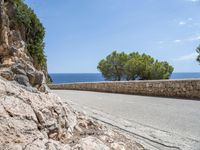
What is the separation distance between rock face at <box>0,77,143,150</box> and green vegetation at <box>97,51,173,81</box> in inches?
1004

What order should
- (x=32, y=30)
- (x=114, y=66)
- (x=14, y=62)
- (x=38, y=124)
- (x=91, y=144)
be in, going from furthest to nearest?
1. (x=114, y=66)
2. (x=32, y=30)
3. (x=14, y=62)
4. (x=91, y=144)
5. (x=38, y=124)

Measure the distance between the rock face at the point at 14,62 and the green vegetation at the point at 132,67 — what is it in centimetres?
2195

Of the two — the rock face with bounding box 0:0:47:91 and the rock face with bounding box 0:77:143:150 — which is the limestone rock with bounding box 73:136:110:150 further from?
the rock face with bounding box 0:0:47:91

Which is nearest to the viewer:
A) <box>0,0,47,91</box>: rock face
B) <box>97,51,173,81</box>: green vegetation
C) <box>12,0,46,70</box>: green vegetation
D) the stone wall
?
<box>0,0,47,91</box>: rock face

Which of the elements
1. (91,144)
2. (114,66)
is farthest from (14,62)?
(114,66)

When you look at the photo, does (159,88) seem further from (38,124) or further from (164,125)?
(38,124)

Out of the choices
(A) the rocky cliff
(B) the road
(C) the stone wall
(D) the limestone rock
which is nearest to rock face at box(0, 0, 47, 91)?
(A) the rocky cliff

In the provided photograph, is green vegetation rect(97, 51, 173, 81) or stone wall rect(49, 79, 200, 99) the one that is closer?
stone wall rect(49, 79, 200, 99)

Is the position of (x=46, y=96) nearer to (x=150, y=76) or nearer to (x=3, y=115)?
(x=3, y=115)

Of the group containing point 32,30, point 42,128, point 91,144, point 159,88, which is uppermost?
point 32,30

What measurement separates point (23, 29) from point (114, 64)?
25581mm

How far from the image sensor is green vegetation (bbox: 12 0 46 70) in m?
8.89

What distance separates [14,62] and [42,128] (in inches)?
98.4

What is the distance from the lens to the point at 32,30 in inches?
412
